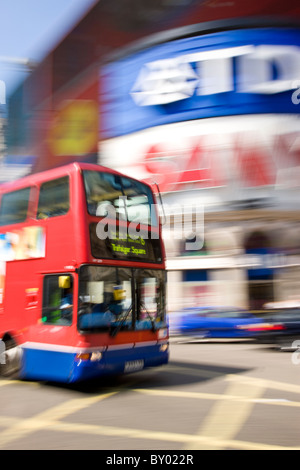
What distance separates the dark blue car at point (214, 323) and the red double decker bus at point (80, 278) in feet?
23.1

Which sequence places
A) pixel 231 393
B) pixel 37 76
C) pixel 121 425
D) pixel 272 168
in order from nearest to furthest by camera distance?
pixel 121 425, pixel 231 393, pixel 272 168, pixel 37 76

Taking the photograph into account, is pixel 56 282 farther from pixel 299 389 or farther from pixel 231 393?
pixel 299 389

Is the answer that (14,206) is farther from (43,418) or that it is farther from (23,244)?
(43,418)

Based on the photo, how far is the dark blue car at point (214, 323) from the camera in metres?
15.5

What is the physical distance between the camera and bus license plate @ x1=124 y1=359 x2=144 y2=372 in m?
8.00

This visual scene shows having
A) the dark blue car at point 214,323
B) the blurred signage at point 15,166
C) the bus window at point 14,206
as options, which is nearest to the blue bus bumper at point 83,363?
the bus window at point 14,206

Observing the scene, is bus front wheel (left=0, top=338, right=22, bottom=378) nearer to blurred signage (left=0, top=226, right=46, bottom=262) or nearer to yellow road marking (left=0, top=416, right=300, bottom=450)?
blurred signage (left=0, top=226, right=46, bottom=262)

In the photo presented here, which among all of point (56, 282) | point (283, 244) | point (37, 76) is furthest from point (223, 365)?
point (37, 76)

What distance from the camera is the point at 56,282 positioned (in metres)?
7.87

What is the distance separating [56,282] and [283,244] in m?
14.8

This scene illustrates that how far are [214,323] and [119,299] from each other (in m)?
8.32

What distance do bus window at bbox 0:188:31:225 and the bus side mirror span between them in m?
1.58

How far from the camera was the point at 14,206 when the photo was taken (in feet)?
29.9

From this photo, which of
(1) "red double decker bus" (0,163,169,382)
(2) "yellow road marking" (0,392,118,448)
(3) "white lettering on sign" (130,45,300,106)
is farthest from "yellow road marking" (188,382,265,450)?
(3) "white lettering on sign" (130,45,300,106)
